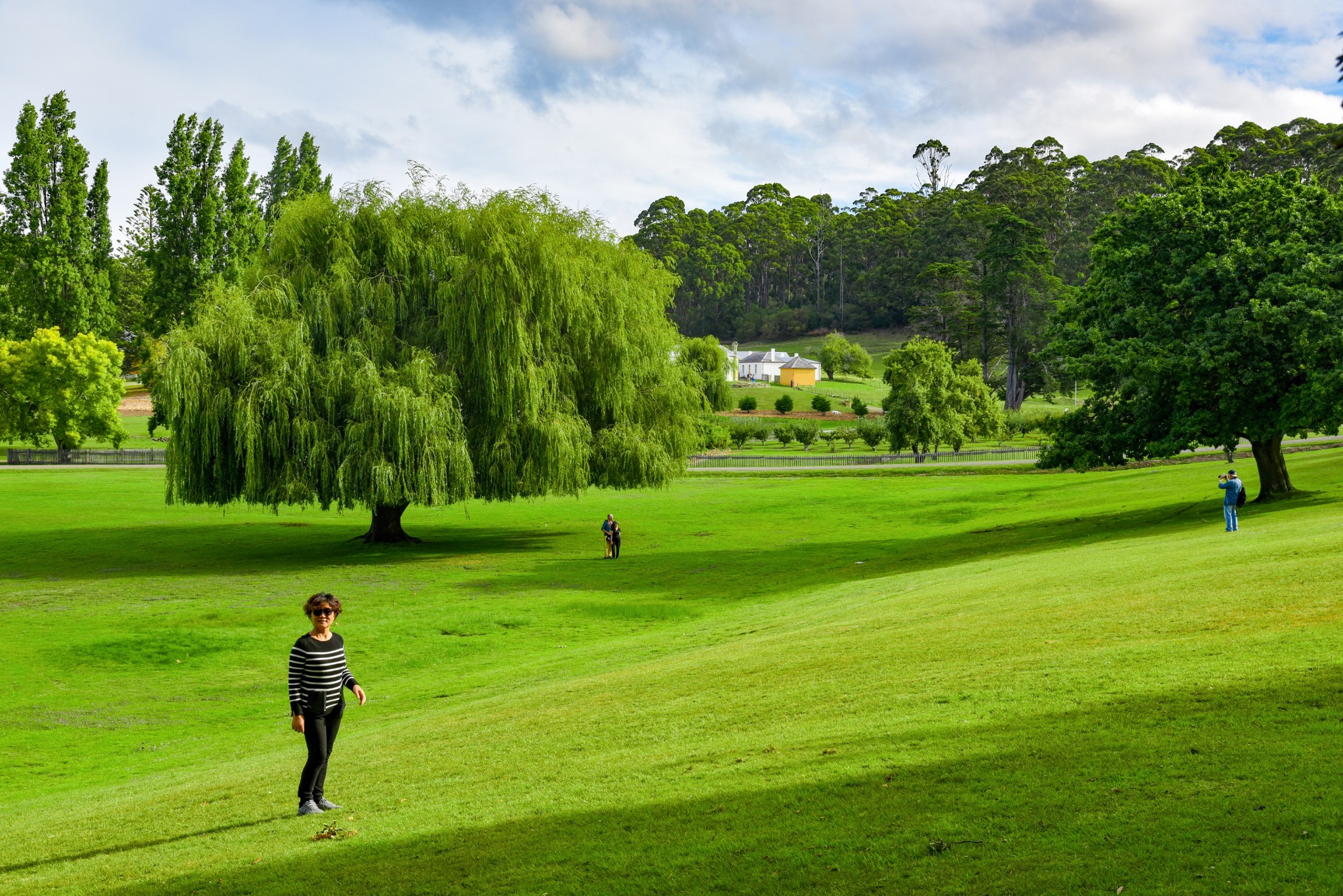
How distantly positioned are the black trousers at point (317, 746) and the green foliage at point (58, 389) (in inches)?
3251

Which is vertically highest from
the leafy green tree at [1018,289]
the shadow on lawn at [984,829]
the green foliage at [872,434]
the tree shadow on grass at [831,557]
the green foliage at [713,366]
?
the leafy green tree at [1018,289]

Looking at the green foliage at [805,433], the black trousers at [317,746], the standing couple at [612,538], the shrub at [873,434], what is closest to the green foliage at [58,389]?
the standing couple at [612,538]

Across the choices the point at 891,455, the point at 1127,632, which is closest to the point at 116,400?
the point at 891,455

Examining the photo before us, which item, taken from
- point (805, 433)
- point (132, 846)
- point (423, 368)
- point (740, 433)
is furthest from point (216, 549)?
point (740, 433)

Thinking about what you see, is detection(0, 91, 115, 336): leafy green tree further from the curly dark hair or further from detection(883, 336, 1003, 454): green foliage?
the curly dark hair

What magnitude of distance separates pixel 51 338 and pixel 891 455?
227 ft

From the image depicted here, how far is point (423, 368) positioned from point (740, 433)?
74584mm

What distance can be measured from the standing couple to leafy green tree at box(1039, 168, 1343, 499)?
53.8ft

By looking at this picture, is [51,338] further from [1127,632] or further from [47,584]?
[1127,632]

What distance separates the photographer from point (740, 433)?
11250 centimetres

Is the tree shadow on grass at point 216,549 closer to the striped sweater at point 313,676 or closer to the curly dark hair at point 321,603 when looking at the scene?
the striped sweater at point 313,676

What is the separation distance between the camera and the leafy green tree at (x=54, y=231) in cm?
8775

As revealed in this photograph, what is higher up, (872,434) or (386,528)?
(872,434)

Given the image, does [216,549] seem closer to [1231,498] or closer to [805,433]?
[1231,498]
